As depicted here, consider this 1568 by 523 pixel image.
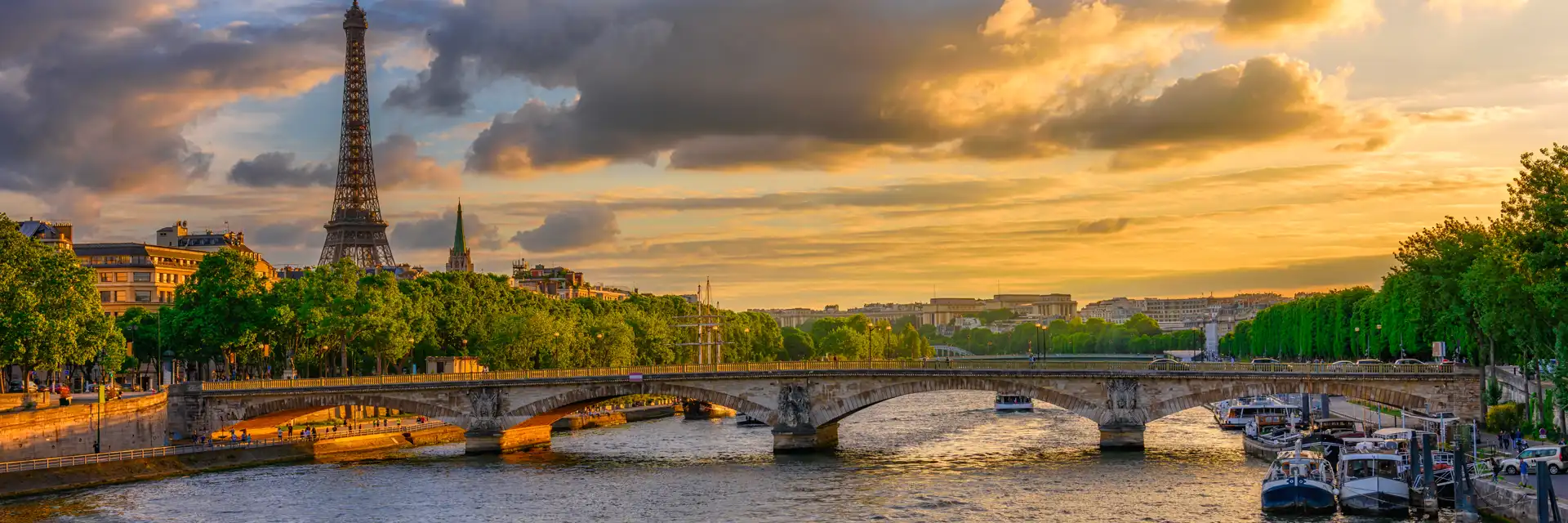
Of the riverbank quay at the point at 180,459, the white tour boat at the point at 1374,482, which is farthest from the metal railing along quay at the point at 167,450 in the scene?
the white tour boat at the point at 1374,482

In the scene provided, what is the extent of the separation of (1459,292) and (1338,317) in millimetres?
63004

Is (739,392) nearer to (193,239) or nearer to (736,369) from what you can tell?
(736,369)

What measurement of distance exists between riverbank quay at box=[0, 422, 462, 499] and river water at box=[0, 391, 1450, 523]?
1387 mm

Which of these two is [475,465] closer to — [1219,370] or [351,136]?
[1219,370]

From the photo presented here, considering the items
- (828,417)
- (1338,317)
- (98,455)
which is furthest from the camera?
(1338,317)

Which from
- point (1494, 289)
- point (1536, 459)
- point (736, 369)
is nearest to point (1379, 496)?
point (1536, 459)

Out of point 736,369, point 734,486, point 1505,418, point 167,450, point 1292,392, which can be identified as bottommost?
point 734,486

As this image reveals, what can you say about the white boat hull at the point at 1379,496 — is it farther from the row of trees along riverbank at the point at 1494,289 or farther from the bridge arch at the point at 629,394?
the bridge arch at the point at 629,394

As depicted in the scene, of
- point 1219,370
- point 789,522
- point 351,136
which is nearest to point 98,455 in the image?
point 789,522

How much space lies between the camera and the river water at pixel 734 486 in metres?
64.9

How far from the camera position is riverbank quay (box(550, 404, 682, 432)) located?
120325 millimetres

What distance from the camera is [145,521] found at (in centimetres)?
6344

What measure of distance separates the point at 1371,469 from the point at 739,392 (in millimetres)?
42951

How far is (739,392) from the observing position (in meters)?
95.0
